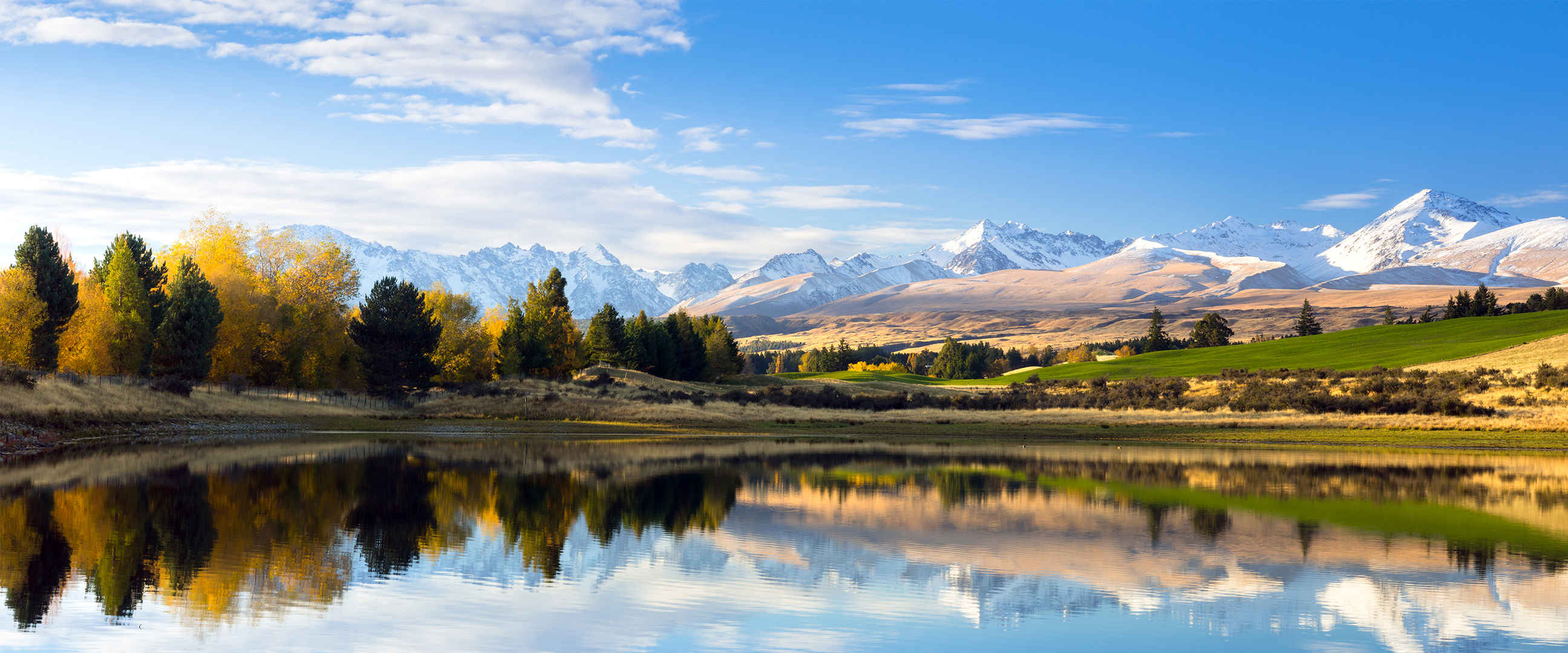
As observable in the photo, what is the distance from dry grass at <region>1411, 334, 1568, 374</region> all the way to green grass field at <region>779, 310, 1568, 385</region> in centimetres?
307

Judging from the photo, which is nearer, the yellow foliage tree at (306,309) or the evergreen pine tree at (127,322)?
the evergreen pine tree at (127,322)

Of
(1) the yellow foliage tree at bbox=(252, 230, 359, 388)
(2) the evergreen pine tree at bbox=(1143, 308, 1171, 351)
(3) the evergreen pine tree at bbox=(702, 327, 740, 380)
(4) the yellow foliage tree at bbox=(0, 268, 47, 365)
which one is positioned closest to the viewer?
(4) the yellow foliage tree at bbox=(0, 268, 47, 365)

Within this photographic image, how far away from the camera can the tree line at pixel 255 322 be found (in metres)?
57.7

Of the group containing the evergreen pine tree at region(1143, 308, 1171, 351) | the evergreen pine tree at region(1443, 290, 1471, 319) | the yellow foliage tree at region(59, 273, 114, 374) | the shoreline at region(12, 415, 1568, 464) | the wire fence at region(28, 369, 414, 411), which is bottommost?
the shoreline at region(12, 415, 1568, 464)

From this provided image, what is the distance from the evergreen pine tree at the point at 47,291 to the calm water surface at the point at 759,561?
2852 centimetres

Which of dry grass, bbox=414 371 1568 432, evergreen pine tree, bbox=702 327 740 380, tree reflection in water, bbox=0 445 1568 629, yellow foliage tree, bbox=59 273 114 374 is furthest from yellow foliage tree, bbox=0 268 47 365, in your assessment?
evergreen pine tree, bbox=702 327 740 380

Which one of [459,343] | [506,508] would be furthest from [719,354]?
[506,508]

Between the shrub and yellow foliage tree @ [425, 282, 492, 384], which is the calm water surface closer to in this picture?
the shrub

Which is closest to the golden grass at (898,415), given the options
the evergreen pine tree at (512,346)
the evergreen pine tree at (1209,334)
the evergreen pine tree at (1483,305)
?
the evergreen pine tree at (512,346)

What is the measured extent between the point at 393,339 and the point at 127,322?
16171 millimetres

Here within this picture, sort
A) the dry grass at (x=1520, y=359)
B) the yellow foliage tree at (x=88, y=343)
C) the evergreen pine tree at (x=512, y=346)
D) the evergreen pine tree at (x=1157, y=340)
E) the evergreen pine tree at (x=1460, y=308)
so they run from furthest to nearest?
the evergreen pine tree at (x=1157, y=340) < the evergreen pine tree at (x=1460, y=308) < the evergreen pine tree at (x=512, y=346) < the dry grass at (x=1520, y=359) < the yellow foliage tree at (x=88, y=343)

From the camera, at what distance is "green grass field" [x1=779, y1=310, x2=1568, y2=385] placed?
282ft

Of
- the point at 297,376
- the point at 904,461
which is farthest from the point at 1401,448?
the point at 297,376

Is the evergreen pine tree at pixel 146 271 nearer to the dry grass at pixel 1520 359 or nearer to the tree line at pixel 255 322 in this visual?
the tree line at pixel 255 322
